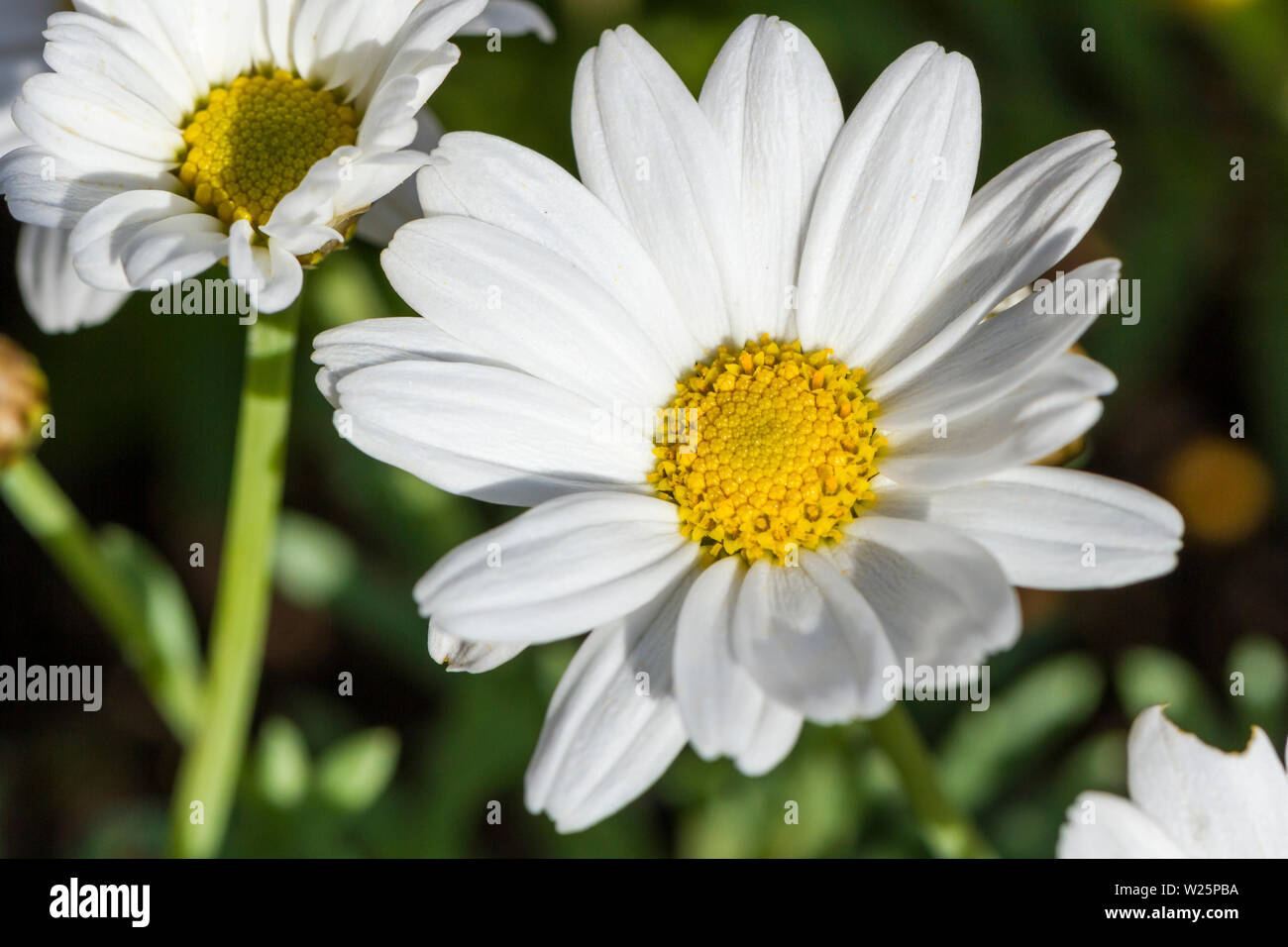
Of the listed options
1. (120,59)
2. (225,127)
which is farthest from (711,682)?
(120,59)

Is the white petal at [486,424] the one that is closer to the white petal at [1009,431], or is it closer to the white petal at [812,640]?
the white petal at [812,640]

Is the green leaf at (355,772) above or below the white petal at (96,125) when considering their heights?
below

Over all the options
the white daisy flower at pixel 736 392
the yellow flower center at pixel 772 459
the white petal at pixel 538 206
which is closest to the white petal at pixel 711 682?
the white daisy flower at pixel 736 392

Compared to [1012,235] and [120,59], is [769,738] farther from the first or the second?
[120,59]

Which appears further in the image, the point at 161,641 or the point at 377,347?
the point at 161,641

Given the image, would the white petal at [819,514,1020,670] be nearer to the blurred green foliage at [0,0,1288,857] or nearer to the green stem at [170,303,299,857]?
the green stem at [170,303,299,857]

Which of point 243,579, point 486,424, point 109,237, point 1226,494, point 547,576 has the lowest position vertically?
point 547,576

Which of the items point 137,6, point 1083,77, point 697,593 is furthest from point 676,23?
point 697,593
